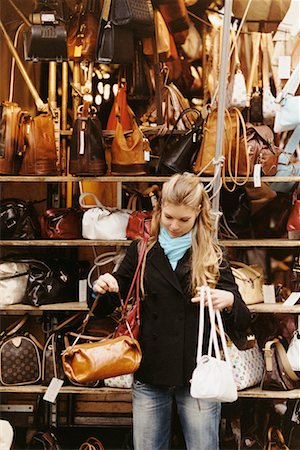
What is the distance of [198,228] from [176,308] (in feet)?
1.23

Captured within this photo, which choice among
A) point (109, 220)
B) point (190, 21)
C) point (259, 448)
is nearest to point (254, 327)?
point (259, 448)

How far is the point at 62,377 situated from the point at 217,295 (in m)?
1.61

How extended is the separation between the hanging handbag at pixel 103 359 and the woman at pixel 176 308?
0.11 m

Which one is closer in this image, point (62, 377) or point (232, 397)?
point (232, 397)

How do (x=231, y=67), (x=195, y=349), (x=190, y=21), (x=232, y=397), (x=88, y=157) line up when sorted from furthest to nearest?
1. (x=190, y=21)
2. (x=231, y=67)
3. (x=88, y=157)
4. (x=195, y=349)
5. (x=232, y=397)

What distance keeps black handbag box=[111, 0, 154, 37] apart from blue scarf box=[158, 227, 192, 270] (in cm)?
128

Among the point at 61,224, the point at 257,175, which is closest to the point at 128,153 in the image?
the point at 61,224

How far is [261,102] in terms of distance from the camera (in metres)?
4.21

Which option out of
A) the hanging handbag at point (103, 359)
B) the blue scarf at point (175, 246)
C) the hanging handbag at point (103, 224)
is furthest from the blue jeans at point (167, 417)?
the hanging handbag at point (103, 224)

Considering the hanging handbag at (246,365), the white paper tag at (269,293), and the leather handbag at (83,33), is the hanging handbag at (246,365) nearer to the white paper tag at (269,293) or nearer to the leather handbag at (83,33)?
the white paper tag at (269,293)

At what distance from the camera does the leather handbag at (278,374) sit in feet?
13.4

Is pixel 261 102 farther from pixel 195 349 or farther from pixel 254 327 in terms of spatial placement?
pixel 195 349

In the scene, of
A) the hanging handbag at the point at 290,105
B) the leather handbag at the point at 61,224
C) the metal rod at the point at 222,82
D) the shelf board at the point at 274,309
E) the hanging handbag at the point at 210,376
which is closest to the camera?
the hanging handbag at the point at 210,376

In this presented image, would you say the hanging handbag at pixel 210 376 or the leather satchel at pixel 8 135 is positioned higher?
the leather satchel at pixel 8 135
